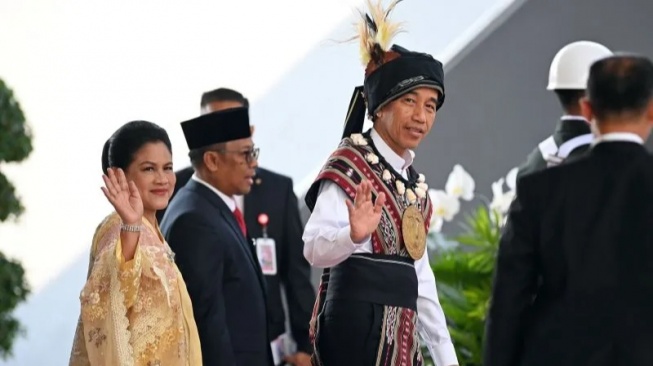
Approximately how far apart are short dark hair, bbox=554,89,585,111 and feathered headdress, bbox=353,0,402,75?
640 mm

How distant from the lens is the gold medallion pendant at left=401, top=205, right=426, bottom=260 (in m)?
4.80

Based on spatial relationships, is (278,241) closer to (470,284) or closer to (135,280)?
(470,284)

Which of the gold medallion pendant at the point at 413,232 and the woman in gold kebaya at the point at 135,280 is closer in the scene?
the woman in gold kebaya at the point at 135,280

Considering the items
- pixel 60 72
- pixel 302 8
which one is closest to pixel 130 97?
pixel 60 72

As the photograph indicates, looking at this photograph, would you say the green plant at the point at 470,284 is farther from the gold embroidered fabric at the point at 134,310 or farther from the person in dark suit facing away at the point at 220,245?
the gold embroidered fabric at the point at 134,310

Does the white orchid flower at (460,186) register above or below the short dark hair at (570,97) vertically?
below

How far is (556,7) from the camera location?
7691 millimetres

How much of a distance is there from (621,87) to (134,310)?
1.51 meters

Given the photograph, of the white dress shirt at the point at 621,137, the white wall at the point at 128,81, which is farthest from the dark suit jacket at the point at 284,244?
the white dress shirt at the point at 621,137

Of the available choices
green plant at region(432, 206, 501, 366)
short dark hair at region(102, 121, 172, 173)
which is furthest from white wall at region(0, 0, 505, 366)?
short dark hair at region(102, 121, 172, 173)

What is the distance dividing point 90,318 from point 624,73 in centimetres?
161

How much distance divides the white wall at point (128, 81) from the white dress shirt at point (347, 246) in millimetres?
2915

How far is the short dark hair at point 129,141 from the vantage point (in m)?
4.87

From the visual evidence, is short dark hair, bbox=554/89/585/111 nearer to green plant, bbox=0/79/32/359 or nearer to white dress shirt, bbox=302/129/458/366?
white dress shirt, bbox=302/129/458/366
